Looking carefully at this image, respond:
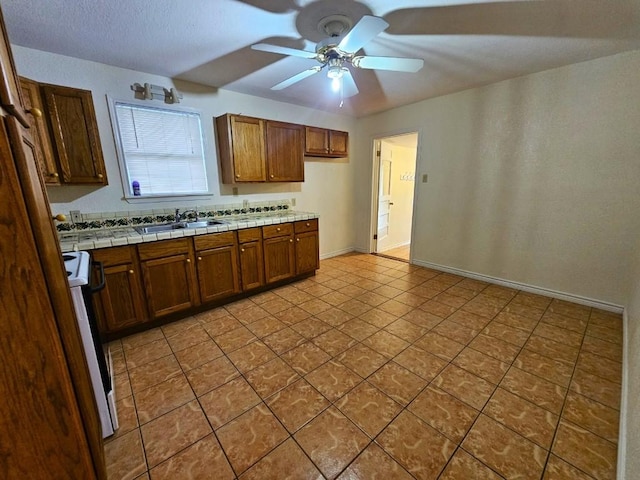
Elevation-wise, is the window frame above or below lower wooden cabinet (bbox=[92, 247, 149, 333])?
above

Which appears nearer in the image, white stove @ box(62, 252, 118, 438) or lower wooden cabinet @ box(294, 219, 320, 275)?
white stove @ box(62, 252, 118, 438)

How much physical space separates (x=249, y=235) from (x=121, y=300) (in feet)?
4.16

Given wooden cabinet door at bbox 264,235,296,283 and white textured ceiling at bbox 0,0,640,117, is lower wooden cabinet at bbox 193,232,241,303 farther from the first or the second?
white textured ceiling at bbox 0,0,640,117

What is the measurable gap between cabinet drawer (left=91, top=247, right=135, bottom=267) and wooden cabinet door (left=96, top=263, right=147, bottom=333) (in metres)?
0.04

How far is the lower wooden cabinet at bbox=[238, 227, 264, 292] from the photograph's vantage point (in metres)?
2.87

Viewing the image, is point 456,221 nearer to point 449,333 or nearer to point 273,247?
point 449,333

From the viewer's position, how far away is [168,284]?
2.42 metres

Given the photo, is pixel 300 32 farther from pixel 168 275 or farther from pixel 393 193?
pixel 393 193

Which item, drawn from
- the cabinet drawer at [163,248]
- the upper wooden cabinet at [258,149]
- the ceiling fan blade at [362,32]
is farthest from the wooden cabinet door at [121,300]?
the ceiling fan blade at [362,32]

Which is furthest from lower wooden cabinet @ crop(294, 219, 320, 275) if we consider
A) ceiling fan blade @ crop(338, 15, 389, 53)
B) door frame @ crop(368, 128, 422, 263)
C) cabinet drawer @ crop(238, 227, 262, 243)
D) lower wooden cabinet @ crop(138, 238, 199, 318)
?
ceiling fan blade @ crop(338, 15, 389, 53)

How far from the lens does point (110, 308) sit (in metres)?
2.14

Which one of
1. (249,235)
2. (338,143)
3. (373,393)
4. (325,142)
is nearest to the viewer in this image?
(373,393)

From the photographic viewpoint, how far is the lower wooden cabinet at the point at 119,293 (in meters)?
2.09

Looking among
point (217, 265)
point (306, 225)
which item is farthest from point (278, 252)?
point (217, 265)
